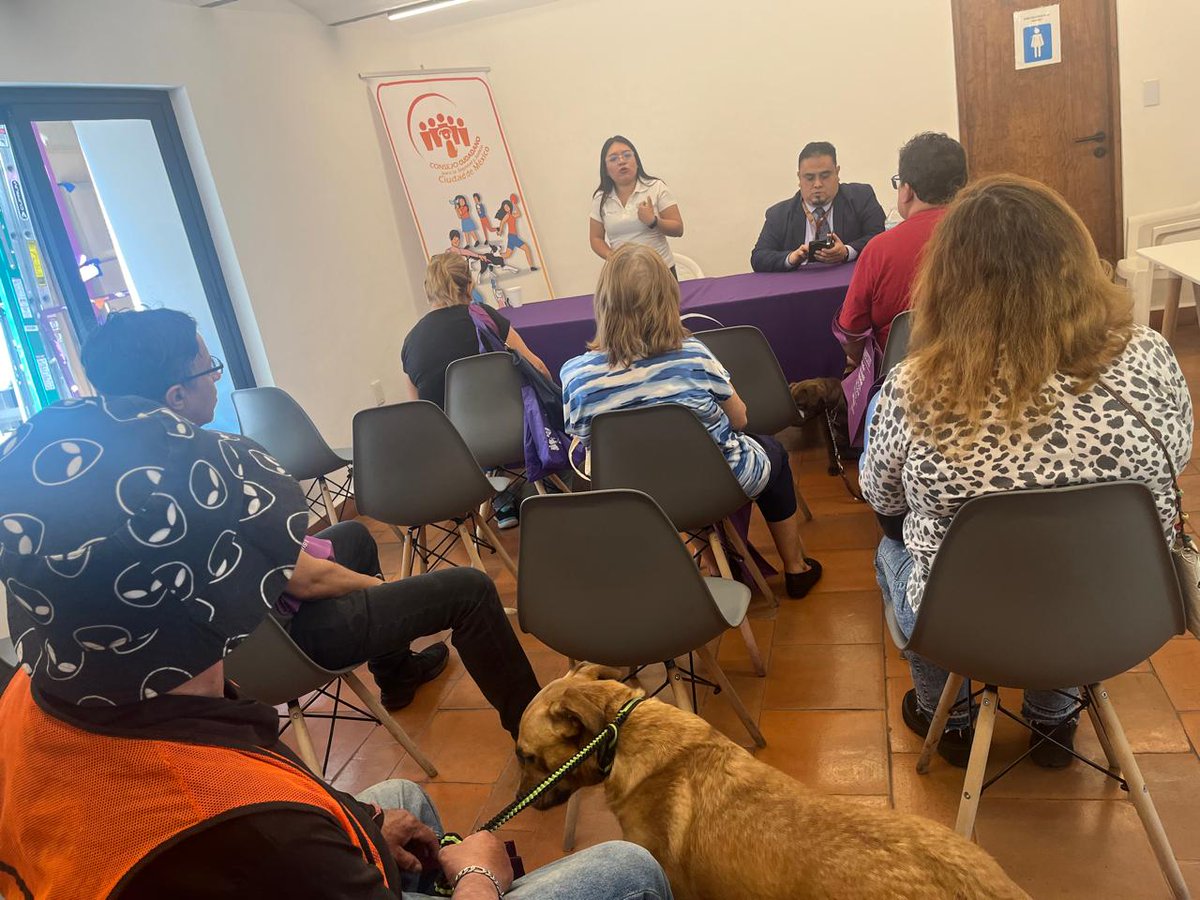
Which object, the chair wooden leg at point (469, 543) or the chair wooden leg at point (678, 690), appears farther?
the chair wooden leg at point (469, 543)

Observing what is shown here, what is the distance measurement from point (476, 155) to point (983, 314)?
4.78m

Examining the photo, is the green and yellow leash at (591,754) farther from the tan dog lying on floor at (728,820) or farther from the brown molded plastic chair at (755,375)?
the brown molded plastic chair at (755,375)

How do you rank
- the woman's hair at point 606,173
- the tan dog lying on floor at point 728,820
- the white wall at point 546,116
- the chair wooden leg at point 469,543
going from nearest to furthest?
the tan dog lying on floor at point 728,820, the chair wooden leg at point 469,543, the white wall at point 546,116, the woman's hair at point 606,173

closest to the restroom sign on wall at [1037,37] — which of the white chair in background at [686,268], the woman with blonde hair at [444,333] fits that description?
the white chair in background at [686,268]

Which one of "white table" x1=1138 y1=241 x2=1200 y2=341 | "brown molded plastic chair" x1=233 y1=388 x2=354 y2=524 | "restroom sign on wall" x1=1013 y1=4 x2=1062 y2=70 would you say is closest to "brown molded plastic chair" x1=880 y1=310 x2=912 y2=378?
"white table" x1=1138 y1=241 x2=1200 y2=341

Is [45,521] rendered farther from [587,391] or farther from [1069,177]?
[1069,177]

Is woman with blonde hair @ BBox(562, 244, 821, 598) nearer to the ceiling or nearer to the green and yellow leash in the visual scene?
the green and yellow leash

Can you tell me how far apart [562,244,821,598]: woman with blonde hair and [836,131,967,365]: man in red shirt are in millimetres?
653

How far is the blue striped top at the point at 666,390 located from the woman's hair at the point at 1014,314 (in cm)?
85

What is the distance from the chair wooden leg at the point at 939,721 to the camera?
1.68 m

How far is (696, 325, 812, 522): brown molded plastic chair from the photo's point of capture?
2932mm

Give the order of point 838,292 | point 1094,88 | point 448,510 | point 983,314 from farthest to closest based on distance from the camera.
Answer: point 1094,88 → point 838,292 → point 448,510 → point 983,314

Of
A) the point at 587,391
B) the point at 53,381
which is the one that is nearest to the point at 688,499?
the point at 587,391

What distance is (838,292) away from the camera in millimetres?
3535
